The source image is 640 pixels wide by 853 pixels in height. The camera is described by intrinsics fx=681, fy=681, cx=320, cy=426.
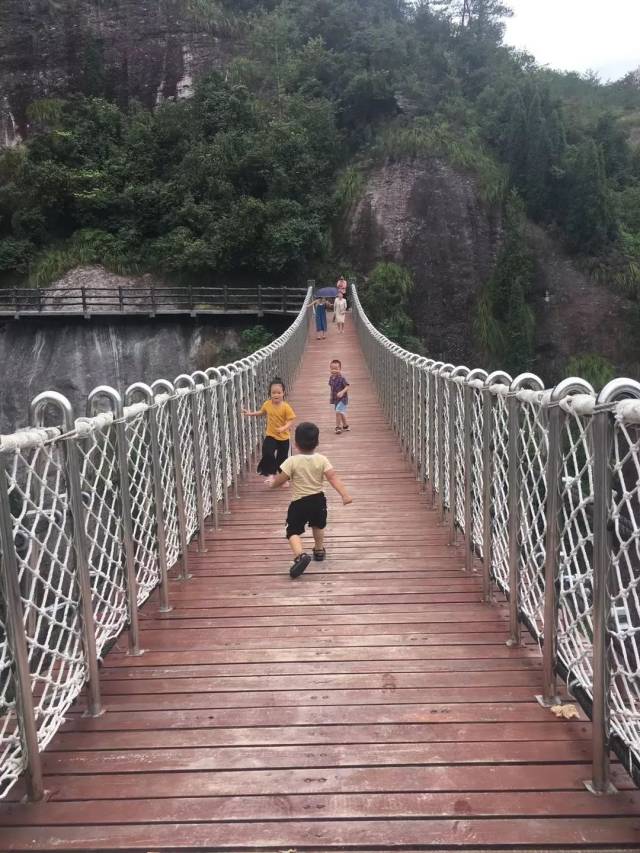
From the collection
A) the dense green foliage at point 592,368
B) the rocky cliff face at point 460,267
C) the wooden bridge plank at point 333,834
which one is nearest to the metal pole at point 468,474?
the wooden bridge plank at point 333,834

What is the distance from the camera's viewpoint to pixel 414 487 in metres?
6.25

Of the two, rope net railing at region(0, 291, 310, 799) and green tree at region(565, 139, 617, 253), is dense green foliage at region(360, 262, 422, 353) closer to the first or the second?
green tree at region(565, 139, 617, 253)

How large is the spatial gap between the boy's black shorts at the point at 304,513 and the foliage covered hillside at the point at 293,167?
62.4 ft

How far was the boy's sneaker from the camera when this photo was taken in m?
3.99

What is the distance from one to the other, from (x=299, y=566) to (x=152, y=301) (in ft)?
61.1

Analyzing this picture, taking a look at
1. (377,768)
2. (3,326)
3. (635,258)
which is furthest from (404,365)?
(635,258)

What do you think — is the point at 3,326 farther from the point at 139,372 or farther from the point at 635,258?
the point at 635,258

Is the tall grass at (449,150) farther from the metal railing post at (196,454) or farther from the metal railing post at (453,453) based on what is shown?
the metal railing post at (196,454)

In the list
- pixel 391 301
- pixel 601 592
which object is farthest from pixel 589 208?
pixel 601 592

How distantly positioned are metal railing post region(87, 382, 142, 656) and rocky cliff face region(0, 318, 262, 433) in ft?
59.5

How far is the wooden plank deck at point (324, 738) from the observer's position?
193cm

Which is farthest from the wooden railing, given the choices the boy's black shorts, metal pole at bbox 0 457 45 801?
metal pole at bbox 0 457 45 801

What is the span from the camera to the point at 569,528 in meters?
2.44

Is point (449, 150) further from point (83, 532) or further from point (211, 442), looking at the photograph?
point (83, 532)
